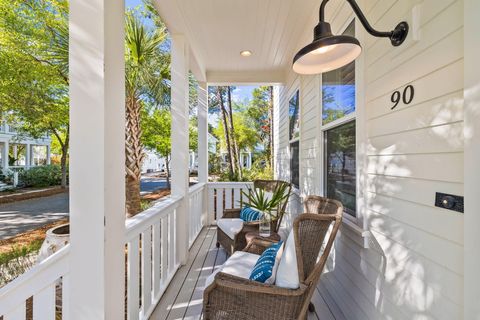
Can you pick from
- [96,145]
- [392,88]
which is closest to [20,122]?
[96,145]

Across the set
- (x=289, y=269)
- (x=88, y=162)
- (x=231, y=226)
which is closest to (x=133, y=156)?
(x=231, y=226)

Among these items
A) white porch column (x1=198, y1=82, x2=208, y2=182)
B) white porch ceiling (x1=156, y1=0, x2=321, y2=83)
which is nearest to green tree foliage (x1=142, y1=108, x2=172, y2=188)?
white porch column (x1=198, y1=82, x2=208, y2=182)

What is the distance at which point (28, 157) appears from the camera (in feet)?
4.82

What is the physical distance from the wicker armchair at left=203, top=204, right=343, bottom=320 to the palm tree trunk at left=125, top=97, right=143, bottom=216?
2335 millimetres

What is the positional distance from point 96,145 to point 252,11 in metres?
2.42

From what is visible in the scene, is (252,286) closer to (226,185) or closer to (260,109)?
(226,185)

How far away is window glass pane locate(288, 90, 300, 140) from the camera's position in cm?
422

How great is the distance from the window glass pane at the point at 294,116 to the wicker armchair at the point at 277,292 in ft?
8.91

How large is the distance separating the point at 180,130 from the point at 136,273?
1797 mm

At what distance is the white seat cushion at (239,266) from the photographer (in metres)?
1.92

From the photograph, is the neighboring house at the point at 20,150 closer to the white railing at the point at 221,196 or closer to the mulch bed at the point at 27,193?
the mulch bed at the point at 27,193

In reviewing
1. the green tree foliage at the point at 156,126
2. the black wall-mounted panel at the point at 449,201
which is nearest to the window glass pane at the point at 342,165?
the black wall-mounted panel at the point at 449,201

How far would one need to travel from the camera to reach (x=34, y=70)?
174cm

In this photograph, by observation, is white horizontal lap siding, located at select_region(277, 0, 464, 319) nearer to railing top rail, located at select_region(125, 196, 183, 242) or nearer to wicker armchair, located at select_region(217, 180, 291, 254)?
wicker armchair, located at select_region(217, 180, 291, 254)
